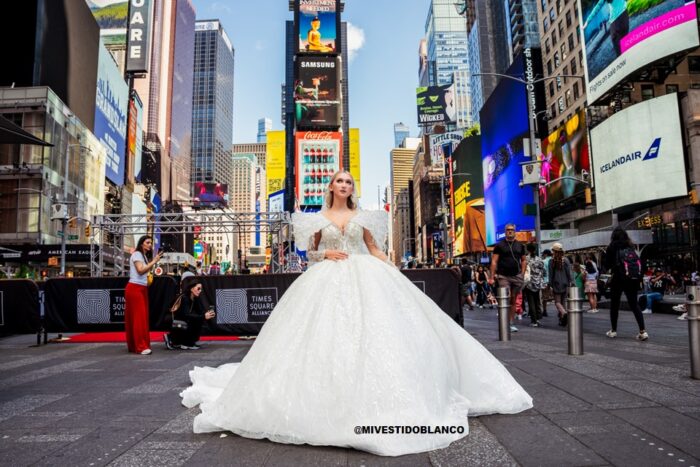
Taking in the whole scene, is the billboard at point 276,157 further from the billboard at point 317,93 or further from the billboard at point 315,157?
the billboard at point 315,157

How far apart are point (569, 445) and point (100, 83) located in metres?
62.4

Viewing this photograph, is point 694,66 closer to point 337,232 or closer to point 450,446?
point 337,232

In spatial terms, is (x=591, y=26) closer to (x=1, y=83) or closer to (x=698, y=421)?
(x=698, y=421)

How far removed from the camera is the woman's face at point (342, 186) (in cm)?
423

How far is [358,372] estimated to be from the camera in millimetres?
2930

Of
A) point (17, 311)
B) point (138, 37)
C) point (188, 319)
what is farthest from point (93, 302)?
point (138, 37)

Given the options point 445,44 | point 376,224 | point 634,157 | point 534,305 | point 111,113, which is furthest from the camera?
point 445,44

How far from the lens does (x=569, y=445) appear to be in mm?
2814

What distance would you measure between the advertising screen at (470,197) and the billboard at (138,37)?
157 feet

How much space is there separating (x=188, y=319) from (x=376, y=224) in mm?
5685

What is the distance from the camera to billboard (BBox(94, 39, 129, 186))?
5403 cm

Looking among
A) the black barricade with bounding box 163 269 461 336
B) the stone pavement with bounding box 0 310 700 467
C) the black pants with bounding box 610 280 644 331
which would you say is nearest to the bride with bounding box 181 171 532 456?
the stone pavement with bounding box 0 310 700 467

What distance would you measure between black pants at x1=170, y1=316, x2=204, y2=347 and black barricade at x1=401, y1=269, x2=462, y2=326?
14.1 feet

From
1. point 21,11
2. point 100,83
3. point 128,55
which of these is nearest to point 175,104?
point 128,55
